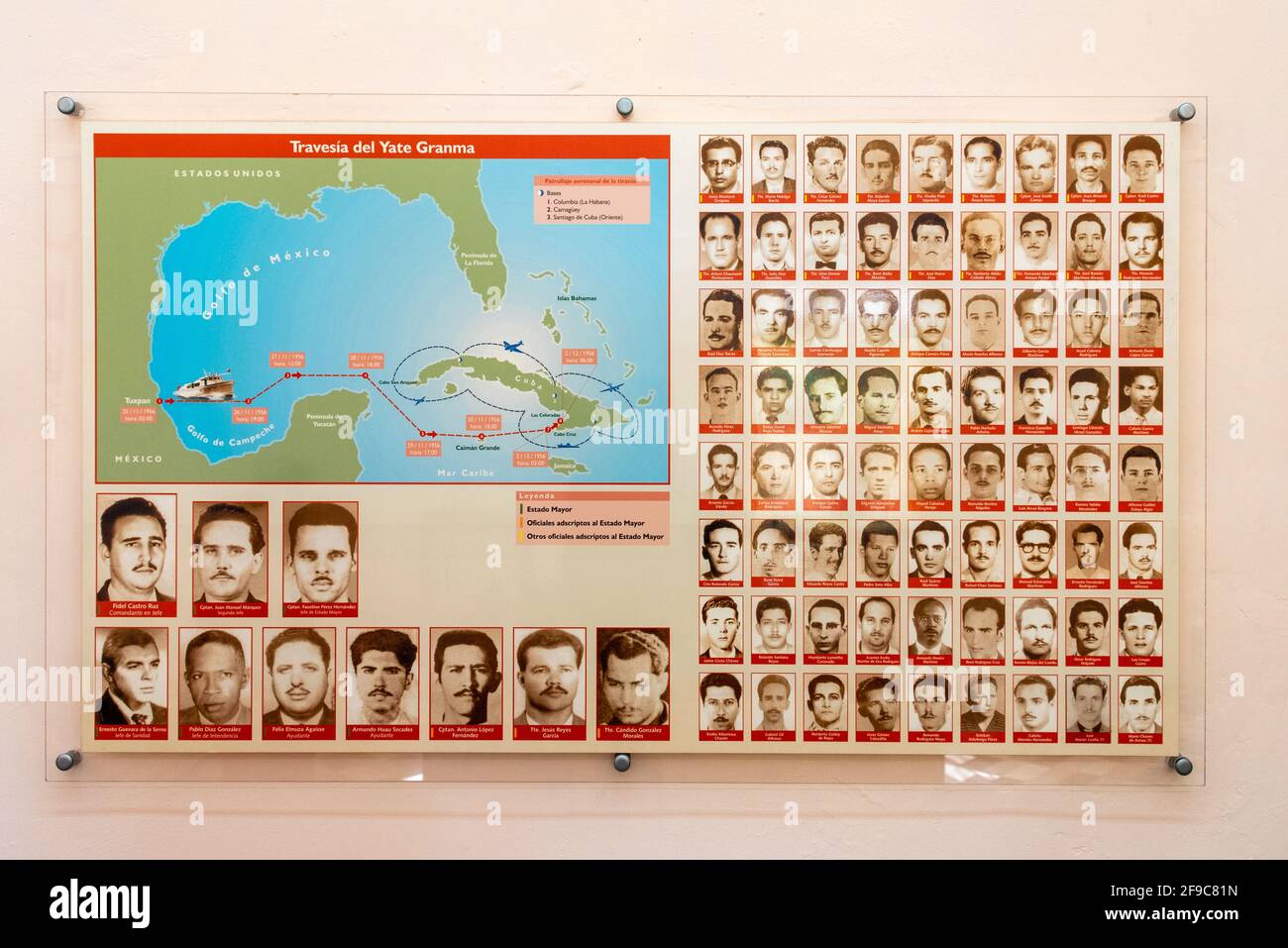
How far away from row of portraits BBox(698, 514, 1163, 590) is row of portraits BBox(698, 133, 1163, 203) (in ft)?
2.19

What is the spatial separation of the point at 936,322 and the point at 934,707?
0.79m

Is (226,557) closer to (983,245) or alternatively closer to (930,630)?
(930,630)

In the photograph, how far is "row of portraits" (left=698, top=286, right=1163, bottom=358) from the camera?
1.30 meters

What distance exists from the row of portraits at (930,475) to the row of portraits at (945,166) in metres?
0.51

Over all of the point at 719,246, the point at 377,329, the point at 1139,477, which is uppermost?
the point at 719,246

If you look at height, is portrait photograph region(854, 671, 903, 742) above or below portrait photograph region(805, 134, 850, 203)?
below

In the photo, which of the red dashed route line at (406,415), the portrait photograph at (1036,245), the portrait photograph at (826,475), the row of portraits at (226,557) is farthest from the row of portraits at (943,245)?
the row of portraits at (226,557)

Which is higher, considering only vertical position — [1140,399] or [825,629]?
[1140,399]

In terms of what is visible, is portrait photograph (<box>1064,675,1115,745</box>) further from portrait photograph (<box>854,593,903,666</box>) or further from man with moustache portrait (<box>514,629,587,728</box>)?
man with moustache portrait (<box>514,629,587,728</box>)

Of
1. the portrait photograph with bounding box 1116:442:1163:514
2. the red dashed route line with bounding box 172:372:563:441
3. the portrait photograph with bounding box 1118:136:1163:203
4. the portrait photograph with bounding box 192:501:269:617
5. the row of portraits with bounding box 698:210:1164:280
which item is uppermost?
the portrait photograph with bounding box 1118:136:1163:203

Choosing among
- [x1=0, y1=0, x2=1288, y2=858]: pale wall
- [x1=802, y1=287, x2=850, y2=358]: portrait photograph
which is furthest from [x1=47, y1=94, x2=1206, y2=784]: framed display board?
[x1=0, y1=0, x2=1288, y2=858]: pale wall

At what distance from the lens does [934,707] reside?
131 cm

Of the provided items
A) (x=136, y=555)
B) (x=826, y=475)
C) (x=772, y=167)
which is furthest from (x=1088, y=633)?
(x=136, y=555)

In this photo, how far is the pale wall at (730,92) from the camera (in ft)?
4.33
